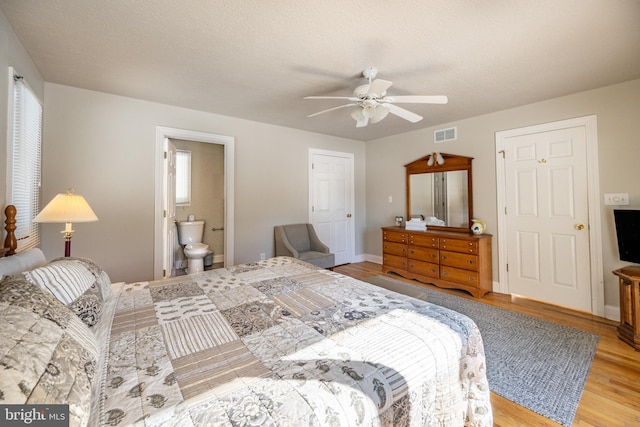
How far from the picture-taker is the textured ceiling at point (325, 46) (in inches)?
64.5

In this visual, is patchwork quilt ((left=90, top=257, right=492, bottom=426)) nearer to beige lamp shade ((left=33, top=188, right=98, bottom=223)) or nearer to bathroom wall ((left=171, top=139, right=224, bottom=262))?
beige lamp shade ((left=33, top=188, right=98, bottom=223))

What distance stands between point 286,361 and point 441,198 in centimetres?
383

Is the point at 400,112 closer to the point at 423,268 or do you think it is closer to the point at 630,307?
the point at 423,268

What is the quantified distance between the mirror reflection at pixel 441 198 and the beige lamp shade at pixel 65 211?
13.8 ft

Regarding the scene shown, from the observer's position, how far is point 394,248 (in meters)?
4.22

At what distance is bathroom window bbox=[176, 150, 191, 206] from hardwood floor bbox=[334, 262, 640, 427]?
503 cm

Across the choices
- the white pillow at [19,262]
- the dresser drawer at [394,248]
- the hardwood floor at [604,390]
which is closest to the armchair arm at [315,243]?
the dresser drawer at [394,248]

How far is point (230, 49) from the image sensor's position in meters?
2.06

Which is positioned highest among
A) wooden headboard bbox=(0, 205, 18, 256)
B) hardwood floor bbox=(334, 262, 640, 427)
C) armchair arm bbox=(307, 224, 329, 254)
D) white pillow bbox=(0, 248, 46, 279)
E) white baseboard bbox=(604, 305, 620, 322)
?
wooden headboard bbox=(0, 205, 18, 256)

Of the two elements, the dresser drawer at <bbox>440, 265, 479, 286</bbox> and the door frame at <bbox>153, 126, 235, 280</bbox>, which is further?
the dresser drawer at <bbox>440, 265, 479, 286</bbox>

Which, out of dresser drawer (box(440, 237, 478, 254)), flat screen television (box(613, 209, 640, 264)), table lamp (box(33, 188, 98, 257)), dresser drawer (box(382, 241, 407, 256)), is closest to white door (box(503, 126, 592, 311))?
flat screen television (box(613, 209, 640, 264))

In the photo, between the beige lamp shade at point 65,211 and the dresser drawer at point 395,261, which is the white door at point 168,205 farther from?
the dresser drawer at point 395,261

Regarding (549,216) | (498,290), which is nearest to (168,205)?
(498,290)

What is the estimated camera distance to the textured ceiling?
5.37 feet
